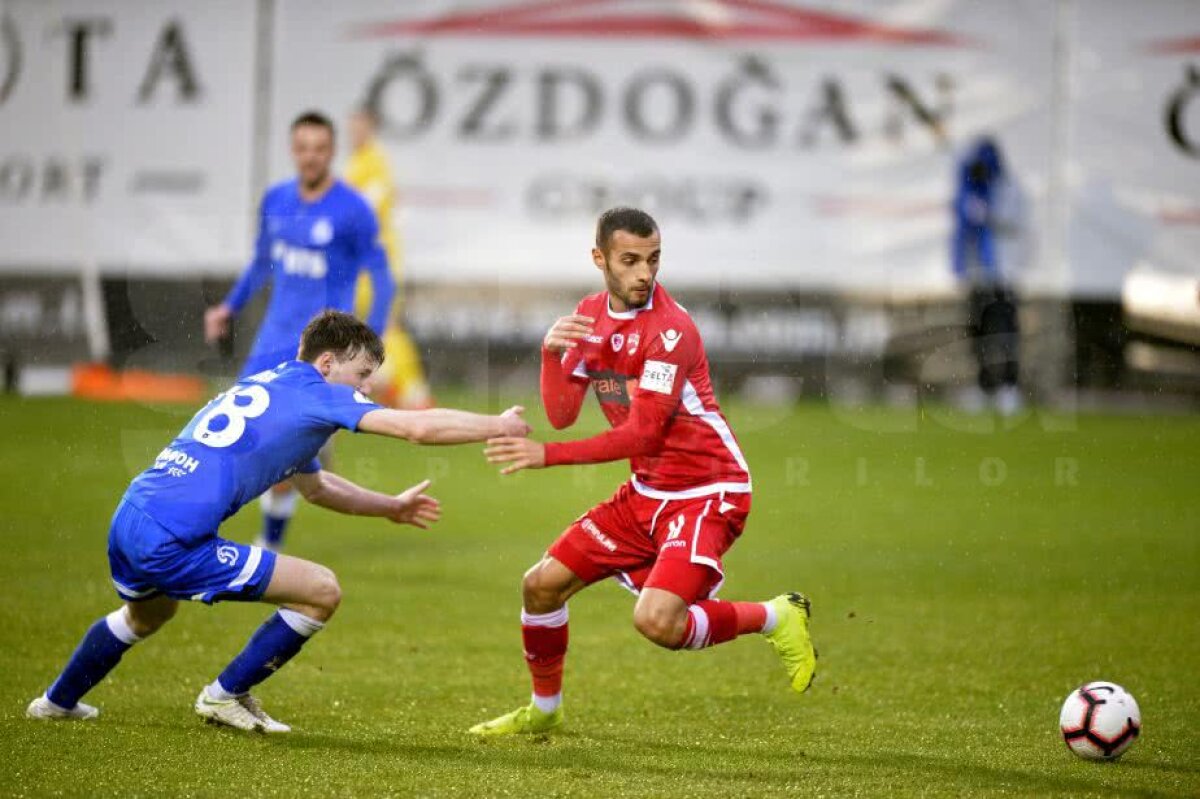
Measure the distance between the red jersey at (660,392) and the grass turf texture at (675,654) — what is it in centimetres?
91

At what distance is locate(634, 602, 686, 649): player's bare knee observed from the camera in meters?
5.43

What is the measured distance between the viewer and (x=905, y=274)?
58.5ft

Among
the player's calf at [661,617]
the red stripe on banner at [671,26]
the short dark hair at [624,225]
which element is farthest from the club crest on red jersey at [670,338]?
the red stripe on banner at [671,26]

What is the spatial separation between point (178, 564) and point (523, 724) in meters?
1.34

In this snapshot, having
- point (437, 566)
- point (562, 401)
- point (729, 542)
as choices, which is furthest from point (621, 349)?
point (437, 566)

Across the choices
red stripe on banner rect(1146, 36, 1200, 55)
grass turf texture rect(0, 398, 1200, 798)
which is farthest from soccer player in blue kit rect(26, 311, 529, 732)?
red stripe on banner rect(1146, 36, 1200, 55)

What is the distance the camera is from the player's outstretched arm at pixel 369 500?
571cm

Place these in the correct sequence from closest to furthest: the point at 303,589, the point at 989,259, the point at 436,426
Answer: the point at 436,426
the point at 303,589
the point at 989,259

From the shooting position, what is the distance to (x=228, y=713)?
18.5ft

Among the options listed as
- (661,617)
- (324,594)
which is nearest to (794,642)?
(661,617)

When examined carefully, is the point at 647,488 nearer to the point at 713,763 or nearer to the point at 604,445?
the point at 604,445

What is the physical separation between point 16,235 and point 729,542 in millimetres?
14406

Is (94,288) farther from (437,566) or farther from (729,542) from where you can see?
(729,542)

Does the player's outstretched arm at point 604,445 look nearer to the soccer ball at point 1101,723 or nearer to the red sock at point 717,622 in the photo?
the red sock at point 717,622
